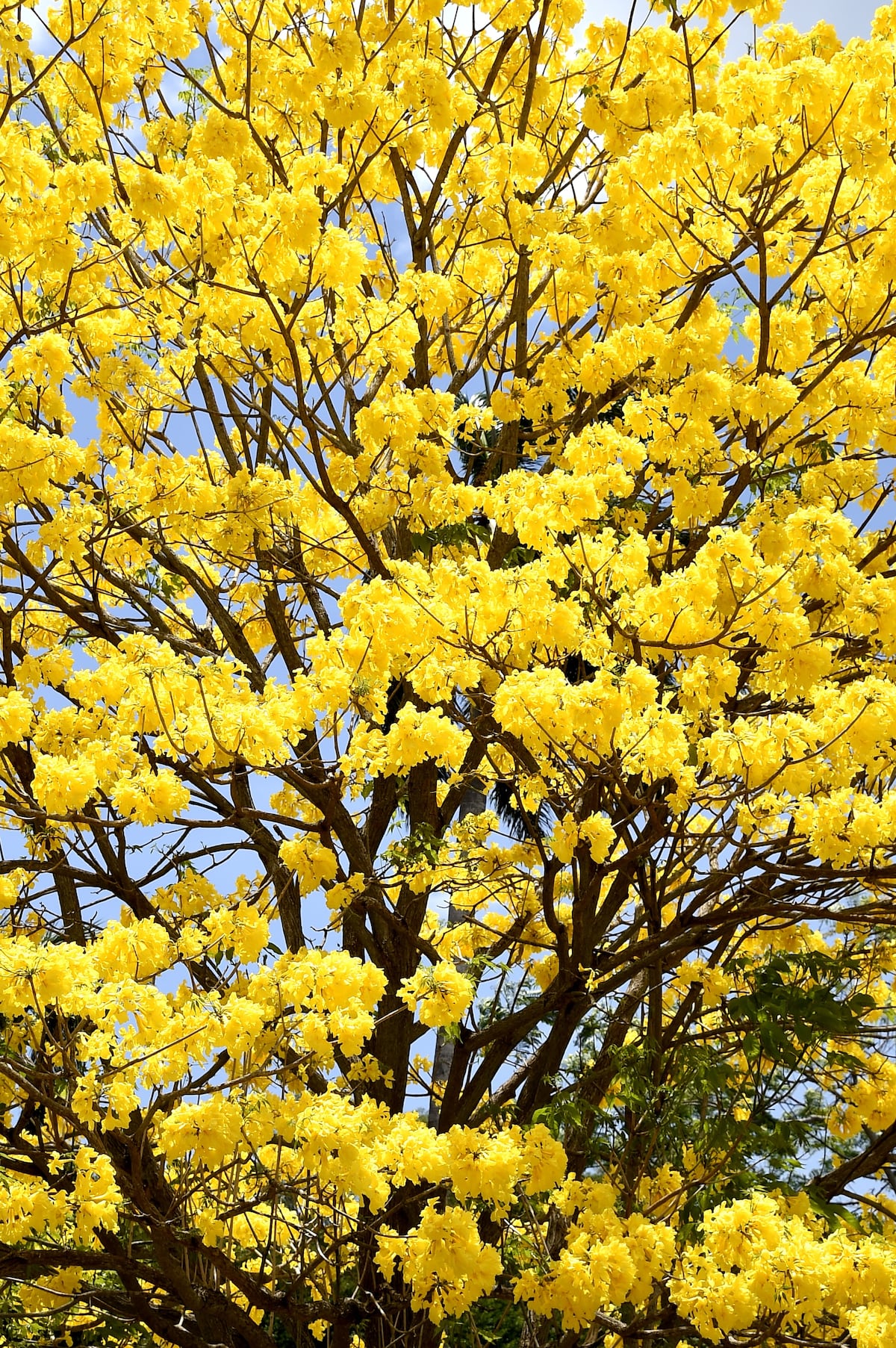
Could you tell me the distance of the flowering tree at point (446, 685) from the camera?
4488 millimetres

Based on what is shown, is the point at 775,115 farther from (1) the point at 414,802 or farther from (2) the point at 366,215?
(1) the point at 414,802

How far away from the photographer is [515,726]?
173 inches

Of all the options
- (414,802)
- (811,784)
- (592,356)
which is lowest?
(811,784)

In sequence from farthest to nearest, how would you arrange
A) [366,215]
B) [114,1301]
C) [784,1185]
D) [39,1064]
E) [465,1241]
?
1. [366,215]
2. [784,1185]
3. [114,1301]
4. [39,1064]
5. [465,1241]

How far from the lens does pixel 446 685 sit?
476cm

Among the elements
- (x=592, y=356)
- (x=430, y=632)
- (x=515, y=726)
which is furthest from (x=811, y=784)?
(x=592, y=356)

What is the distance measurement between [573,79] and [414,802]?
15.0ft

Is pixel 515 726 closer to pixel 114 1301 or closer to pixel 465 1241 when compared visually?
pixel 465 1241

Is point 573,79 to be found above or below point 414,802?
above

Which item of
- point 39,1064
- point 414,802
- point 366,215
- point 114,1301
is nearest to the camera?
point 39,1064

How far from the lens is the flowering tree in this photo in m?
4.49

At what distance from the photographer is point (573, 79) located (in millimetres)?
7770

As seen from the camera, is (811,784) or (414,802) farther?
(414,802)

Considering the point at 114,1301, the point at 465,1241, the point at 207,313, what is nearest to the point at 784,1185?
the point at 465,1241
